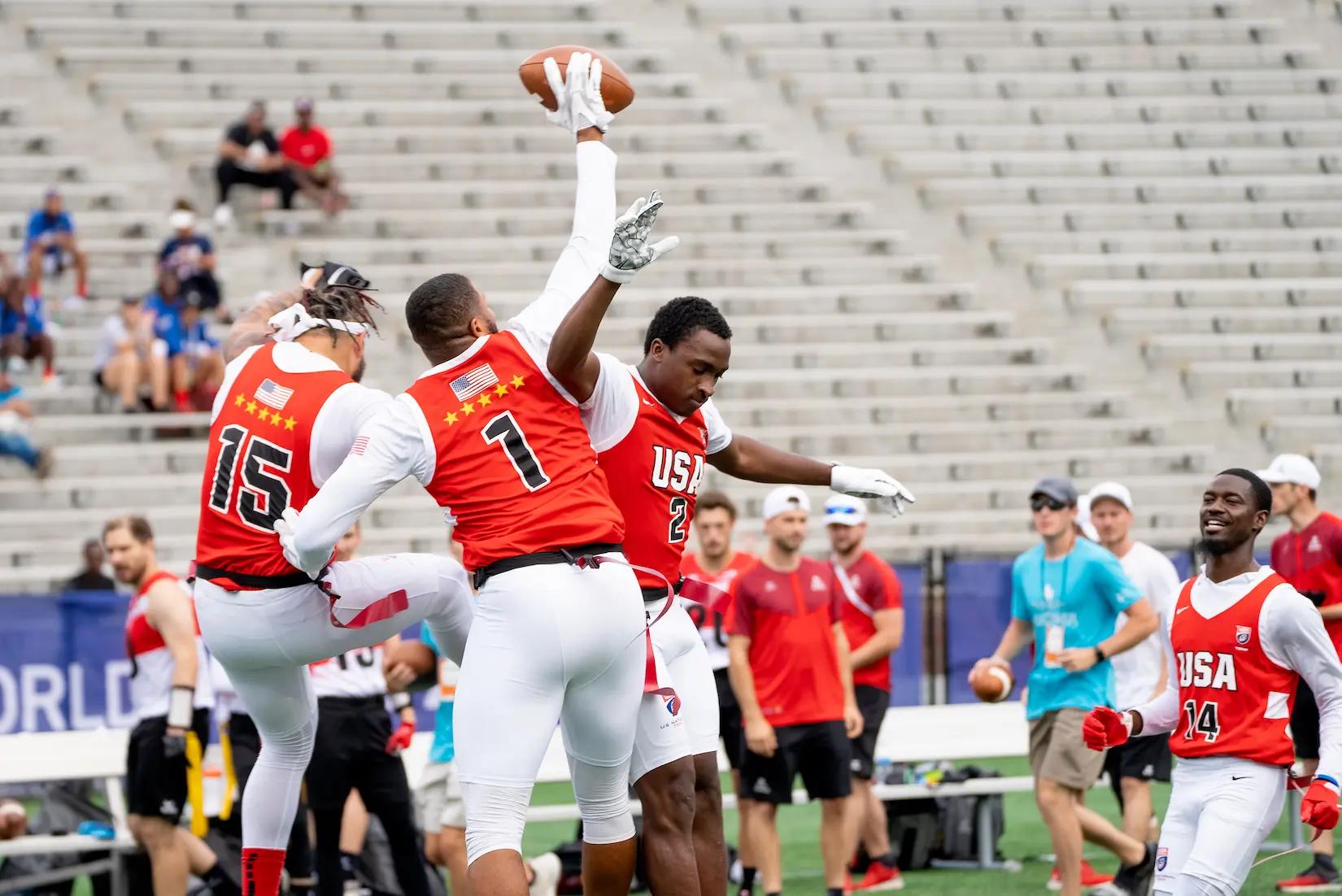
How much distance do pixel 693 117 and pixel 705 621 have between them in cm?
1348

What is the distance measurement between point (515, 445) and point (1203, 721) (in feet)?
8.93

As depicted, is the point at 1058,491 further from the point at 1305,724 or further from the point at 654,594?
the point at 654,594

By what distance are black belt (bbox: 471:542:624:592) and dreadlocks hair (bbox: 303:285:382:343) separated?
4.60ft

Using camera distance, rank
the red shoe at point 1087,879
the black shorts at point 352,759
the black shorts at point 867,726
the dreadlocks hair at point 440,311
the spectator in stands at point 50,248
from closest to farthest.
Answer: the dreadlocks hair at point 440,311 < the black shorts at point 352,759 < the red shoe at point 1087,879 < the black shorts at point 867,726 < the spectator in stands at point 50,248

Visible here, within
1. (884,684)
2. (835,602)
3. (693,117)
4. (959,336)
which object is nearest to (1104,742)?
(835,602)

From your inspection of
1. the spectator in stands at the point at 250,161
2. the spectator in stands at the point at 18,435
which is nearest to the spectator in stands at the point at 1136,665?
the spectator in stands at the point at 18,435

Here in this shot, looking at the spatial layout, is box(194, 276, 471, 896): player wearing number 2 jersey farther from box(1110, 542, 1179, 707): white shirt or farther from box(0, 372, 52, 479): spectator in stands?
box(0, 372, 52, 479): spectator in stands

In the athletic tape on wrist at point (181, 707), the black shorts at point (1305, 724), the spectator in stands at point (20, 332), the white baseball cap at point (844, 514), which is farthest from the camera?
the spectator in stands at point (20, 332)

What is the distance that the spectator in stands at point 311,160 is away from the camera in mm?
20438

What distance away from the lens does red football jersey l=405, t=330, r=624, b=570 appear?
225 inches

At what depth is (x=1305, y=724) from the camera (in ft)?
34.4

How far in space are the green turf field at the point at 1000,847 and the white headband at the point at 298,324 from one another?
4.79 metres

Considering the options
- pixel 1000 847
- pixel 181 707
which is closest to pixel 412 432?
pixel 181 707

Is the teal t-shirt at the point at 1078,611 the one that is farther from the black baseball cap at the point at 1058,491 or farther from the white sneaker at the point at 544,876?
the white sneaker at the point at 544,876
